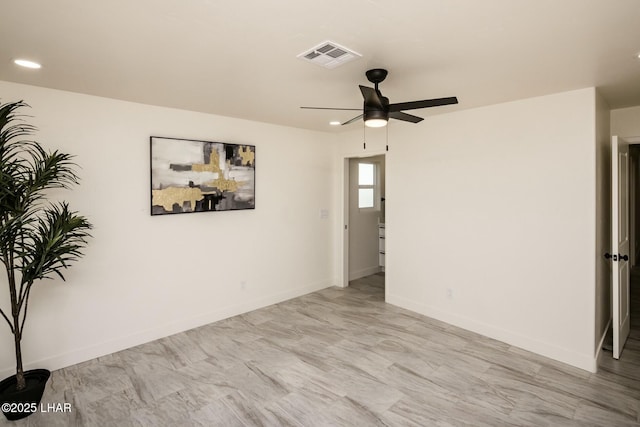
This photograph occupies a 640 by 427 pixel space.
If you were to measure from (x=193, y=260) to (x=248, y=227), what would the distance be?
81 centimetres

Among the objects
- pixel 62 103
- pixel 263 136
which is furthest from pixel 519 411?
pixel 62 103

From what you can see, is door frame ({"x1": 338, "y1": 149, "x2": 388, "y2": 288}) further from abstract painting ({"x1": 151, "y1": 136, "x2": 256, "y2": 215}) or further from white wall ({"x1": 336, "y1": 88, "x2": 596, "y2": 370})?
abstract painting ({"x1": 151, "y1": 136, "x2": 256, "y2": 215})

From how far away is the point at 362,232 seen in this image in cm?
621

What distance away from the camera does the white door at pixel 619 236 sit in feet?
10.1

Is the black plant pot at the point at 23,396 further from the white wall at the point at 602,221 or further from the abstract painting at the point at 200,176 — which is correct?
the white wall at the point at 602,221

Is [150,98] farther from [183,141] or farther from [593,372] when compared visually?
[593,372]

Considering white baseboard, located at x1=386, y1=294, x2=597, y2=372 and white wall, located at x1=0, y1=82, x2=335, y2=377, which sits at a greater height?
white wall, located at x1=0, y1=82, x2=335, y2=377

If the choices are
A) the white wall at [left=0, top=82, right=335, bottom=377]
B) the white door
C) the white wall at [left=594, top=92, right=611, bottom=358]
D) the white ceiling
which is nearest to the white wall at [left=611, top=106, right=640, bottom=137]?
the white wall at [left=594, top=92, right=611, bottom=358]

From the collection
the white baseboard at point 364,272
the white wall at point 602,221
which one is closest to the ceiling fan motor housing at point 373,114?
the white wall at point 602,221

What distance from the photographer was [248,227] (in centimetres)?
449

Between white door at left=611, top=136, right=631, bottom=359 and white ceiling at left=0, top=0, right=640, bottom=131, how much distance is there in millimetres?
574

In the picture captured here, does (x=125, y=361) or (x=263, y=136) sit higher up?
(x=263, y=136)

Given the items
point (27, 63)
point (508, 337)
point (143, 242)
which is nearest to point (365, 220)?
point (508, 337)

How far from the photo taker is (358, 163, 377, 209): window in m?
6.25
